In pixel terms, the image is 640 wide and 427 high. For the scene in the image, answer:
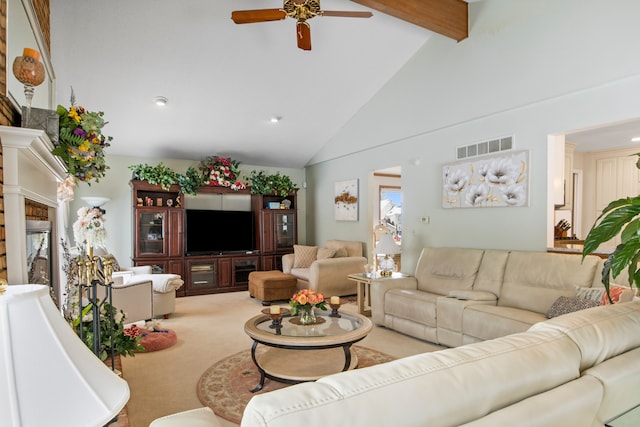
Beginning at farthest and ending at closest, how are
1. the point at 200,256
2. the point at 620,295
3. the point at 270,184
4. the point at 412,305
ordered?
the point at 270,184, the point at 200,256, the point at 412,305, the point at 620,295

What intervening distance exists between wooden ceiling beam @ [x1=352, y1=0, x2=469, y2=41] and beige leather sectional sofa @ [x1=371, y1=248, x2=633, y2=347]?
2.55 meters

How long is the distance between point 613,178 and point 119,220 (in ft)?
28.0

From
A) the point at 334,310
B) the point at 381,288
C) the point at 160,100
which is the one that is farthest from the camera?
the point at 160,100

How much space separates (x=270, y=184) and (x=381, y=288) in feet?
11.7

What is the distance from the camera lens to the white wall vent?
3.99m

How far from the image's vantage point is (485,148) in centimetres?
420

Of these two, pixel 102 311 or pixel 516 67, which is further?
pixel 516 67

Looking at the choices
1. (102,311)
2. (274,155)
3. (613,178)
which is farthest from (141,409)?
(613,178)

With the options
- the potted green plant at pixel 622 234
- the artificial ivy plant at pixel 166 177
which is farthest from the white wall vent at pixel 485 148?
the artificial ivy plant at pixel 166 177

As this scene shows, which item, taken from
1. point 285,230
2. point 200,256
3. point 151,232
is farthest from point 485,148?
point 151,232

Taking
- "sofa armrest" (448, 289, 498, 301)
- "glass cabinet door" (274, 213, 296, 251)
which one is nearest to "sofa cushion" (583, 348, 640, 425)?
"sofa armrest" (448, 289, 498, 301)

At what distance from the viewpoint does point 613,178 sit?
246 inches

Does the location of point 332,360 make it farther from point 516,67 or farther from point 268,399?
point 516,67

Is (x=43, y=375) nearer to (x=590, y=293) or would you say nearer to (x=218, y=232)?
(x=590, y=293)
